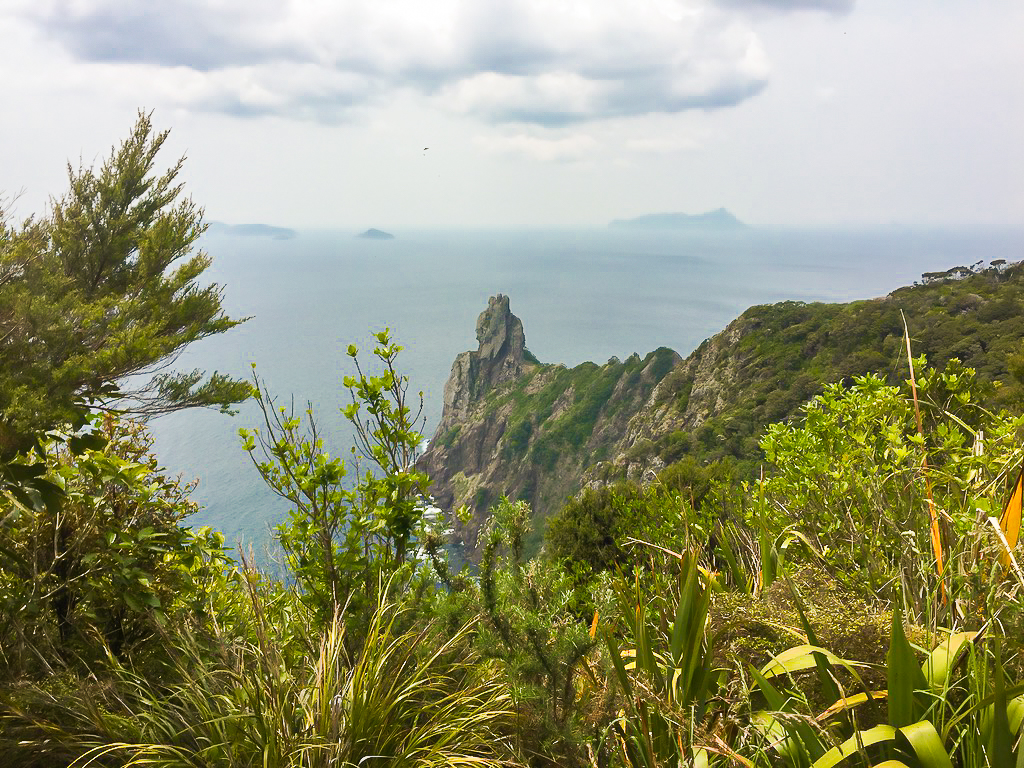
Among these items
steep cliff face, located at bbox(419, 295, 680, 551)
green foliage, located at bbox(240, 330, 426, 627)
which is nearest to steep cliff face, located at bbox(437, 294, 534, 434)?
steep cliff face, located at bbox(419, 295, 680, 551)

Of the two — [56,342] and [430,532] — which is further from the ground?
[56,342]

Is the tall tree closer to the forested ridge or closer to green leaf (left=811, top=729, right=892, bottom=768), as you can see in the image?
the forested ridge

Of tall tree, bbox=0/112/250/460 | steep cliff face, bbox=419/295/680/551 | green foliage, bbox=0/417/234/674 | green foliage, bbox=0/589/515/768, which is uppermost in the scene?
Answer: tall tree, bbox=0/112/250/460

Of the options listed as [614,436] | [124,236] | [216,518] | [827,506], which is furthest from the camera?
[614,436]

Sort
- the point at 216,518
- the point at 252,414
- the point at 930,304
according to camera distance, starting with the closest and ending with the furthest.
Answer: the point at 930,304, the point at 216,518, the point at 252,414

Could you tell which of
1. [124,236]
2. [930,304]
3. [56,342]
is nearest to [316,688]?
[56,342]

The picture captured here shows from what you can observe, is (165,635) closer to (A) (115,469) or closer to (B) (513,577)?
(A) (115,469)

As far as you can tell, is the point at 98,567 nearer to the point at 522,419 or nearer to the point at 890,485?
the point at 890,485

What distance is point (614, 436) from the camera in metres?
53.5

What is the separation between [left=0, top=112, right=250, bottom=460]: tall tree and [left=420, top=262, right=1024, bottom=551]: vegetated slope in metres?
1.67

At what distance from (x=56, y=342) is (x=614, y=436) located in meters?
51.9

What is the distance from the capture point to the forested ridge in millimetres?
2051

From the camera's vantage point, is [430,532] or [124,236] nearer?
[430,532]

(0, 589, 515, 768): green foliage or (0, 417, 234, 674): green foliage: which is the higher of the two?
(0, 417, 234, 674): green foliage
